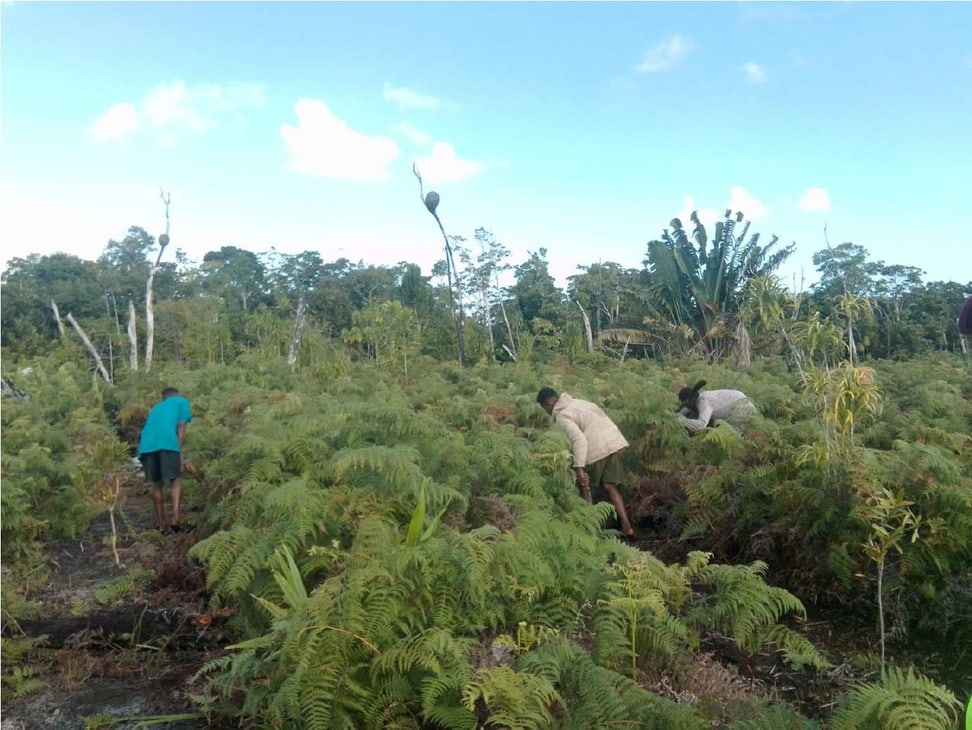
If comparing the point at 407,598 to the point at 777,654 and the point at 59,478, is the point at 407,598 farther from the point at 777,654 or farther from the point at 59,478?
the point at 59,478

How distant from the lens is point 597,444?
723 cm

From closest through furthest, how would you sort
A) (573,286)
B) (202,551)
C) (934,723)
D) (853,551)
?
1. (934,723)
2. (202,551)
3. (853,551)
4. (573,286)

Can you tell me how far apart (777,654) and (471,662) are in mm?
2110

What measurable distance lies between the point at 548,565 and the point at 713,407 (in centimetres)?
516

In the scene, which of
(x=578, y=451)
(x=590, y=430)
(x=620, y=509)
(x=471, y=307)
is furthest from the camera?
(x=471, y=307)

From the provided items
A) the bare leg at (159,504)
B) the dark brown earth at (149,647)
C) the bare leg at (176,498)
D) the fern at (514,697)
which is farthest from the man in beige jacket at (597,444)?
the bare leg at (159,504)

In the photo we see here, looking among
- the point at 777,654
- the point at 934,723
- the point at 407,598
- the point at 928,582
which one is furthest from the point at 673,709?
the point at 928,582

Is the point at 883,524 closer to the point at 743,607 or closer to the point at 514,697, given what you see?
the point at 743,607

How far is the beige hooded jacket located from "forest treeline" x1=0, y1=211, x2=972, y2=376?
9038 millimetres

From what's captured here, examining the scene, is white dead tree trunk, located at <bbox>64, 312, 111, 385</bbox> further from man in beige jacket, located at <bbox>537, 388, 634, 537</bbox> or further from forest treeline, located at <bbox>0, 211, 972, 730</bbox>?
man in beige jacket, located at <bbox>537, 388, 634, 537</bbox>

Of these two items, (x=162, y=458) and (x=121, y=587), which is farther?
(x=162, y=458)

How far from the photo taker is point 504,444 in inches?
230

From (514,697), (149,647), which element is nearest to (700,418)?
(514,697)

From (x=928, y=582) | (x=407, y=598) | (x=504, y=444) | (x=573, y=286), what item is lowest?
(x=928, y=582)
